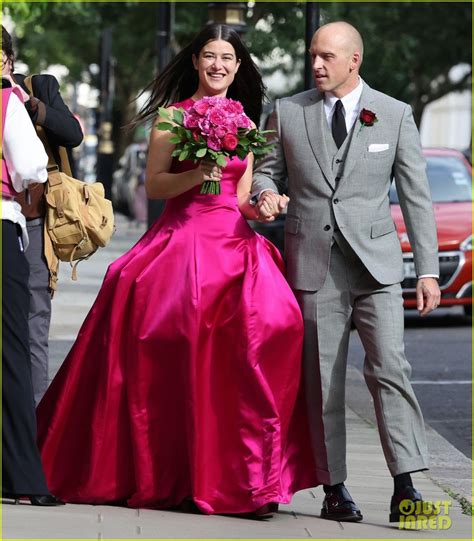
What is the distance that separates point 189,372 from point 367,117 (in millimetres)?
1213

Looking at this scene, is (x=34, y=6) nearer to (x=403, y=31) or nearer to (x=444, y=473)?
(x=444, y=473)

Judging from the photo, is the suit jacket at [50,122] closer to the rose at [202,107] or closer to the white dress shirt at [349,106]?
the rose at [202,107]

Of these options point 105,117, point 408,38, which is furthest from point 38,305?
point 408,38

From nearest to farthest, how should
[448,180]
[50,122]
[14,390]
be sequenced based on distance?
[14,390] < [50,122] < [448,180]

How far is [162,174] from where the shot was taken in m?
6.48

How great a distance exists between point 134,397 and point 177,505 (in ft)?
1.48

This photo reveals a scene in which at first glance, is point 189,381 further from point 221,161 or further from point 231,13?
point 231,13

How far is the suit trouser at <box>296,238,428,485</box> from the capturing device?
20.6 ft

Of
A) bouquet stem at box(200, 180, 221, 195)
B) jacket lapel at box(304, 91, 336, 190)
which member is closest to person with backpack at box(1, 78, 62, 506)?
bouquet stem at box(200, 180, 221, 195)

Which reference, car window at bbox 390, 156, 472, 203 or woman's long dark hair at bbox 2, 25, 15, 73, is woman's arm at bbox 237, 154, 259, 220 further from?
car window at bbox 390, 156, 472, 203

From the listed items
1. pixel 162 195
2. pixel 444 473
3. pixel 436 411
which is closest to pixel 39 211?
pixel 162 195

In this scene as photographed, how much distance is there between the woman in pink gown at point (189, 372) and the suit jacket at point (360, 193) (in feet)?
0.55

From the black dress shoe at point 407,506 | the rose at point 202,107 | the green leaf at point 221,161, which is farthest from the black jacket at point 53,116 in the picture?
the black dress shoe at point 407,506

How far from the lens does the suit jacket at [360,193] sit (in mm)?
6316
